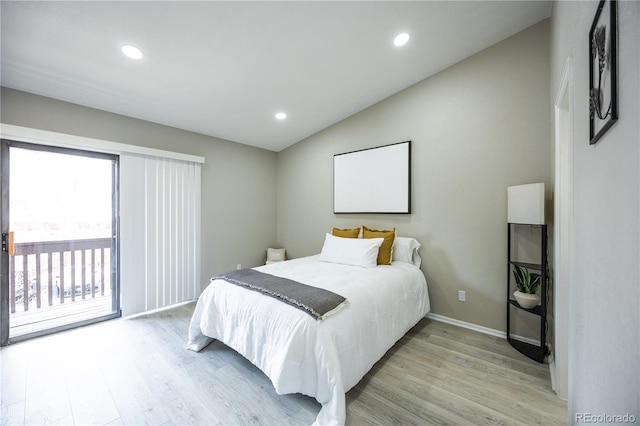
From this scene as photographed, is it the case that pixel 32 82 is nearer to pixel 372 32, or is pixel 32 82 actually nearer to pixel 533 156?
pixel 372 32

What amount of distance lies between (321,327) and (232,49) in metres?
2.40

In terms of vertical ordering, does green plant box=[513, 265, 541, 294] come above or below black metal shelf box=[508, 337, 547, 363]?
above

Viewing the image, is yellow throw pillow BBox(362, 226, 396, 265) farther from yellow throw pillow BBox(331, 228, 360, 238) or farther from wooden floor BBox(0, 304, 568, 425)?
wooden floor BBox(0, 304, 568, 425)

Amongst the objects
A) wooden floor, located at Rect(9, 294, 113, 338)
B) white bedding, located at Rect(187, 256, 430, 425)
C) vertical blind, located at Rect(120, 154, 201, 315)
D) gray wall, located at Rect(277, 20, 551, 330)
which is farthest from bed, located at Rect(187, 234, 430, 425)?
wooden floor, located at Rect(9, 294, 113, 338)

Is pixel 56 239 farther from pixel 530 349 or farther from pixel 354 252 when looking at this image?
pixel 530 349

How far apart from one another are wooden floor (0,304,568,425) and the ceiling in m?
2.57

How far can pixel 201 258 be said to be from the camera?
3.72 metres

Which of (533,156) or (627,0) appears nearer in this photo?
(627,0)

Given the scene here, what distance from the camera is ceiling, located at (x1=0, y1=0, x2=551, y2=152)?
1.81 m

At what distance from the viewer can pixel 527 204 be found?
2.13 metres

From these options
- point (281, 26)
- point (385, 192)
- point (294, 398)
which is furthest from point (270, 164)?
point (294, 398)

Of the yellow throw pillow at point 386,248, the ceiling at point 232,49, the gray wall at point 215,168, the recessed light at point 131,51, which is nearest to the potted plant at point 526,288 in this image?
→ the yellow throw pillow at point 386,248

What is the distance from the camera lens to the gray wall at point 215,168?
2500 millimetres

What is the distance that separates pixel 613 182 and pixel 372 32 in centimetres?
214
